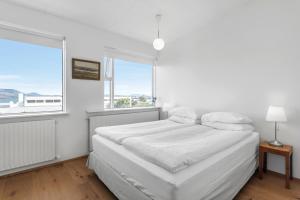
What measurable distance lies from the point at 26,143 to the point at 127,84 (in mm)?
2338

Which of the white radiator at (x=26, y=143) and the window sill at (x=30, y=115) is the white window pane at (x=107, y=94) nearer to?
the window sill at (x=30, y=115)


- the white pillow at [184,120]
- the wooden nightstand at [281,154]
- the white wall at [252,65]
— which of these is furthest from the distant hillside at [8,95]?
the wooden nightstand at [281,154]

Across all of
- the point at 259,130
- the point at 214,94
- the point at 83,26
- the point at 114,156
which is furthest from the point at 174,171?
the point at 83,26

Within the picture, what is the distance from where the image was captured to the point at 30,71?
2.71m

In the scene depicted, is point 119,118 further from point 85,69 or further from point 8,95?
point 8,95

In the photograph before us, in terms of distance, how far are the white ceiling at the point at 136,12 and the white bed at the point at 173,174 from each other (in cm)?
213

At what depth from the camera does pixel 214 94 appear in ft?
10.4

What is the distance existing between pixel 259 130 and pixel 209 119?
0.80m

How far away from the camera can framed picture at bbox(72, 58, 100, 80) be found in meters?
2.98

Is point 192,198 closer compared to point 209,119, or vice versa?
point 192,198

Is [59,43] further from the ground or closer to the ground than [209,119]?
further from the ground

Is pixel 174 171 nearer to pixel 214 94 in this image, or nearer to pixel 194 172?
pixel 194 172

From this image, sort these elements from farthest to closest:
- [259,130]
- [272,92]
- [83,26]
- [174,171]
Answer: [83,26] → [259,130] → [272,92] → [174,171]

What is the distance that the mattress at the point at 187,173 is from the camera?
122 centimetres
